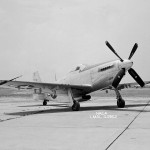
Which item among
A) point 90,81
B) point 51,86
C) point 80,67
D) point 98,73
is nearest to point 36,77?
point 80,67

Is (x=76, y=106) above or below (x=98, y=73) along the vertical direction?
below

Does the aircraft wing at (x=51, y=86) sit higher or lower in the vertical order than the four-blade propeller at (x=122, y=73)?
lower

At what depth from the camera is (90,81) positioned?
17.9 meters

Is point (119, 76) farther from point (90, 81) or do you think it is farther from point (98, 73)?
point (90, 81)

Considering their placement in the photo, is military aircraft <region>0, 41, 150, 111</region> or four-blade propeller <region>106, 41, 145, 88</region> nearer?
four-blade propeller <region>106, 41, 145, 88</region>

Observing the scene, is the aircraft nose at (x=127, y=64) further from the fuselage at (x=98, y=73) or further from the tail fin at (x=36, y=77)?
the tail fin at (x=36, y=77)

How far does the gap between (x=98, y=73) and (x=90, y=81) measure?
0.83m

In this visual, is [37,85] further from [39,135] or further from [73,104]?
[39,135]

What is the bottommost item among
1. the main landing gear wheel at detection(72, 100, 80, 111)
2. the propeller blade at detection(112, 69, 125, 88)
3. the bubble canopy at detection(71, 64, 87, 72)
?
the main landing gear wheel at detection(72, 100, 80, 111)

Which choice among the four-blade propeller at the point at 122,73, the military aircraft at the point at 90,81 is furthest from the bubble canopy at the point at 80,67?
the four-blade propeller at the point at 122,73

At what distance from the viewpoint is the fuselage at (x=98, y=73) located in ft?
54.3

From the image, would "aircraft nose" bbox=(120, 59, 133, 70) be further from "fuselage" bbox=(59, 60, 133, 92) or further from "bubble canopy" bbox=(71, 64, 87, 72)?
"bubble canopy" bbox=(71, 64, 87, 72)

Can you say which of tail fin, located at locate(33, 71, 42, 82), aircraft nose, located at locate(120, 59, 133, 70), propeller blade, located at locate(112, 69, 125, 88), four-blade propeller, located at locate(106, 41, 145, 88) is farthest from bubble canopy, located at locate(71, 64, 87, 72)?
tail fin, located at locate(33, 71, 42, 82)

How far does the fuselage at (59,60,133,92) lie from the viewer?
16.6 meters
